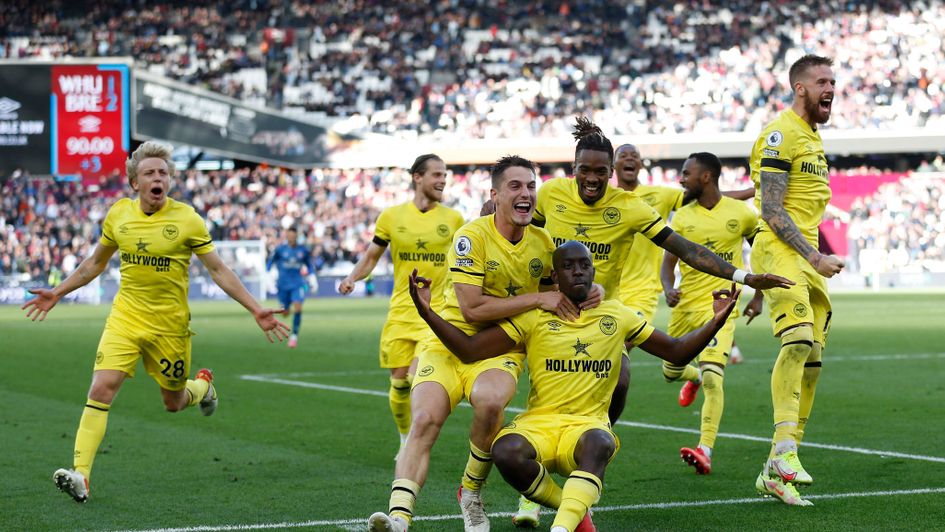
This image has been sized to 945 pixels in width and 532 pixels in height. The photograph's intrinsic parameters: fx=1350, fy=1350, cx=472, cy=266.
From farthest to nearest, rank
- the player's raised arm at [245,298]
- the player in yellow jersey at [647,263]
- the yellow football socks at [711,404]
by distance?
the player in yellow jersey at [647,263]
the yellow football socks at [711,404]
the player's raised arm at [245,298]

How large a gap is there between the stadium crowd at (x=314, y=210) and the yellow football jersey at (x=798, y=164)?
1527 inches

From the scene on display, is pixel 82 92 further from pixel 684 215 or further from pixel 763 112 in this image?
pixel 684 215

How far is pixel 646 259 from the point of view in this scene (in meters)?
11.6

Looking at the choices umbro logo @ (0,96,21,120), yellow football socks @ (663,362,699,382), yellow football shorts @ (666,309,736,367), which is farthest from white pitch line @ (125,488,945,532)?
umbro logo @ (0,96,21,120)

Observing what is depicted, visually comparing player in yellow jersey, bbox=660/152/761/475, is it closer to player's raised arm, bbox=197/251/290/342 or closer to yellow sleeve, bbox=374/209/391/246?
yellow sleeve, bbox=374/209/391/246

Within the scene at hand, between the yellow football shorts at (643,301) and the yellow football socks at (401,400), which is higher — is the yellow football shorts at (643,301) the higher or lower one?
the higher one

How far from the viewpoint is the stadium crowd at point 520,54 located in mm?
51156

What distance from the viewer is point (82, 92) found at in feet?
136

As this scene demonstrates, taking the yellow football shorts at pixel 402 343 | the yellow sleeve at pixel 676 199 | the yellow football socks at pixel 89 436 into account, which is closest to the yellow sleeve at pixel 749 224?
the yellow sleeve at pixel 676 199

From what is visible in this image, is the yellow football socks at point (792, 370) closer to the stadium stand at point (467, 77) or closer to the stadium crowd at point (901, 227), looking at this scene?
the stadium stand at point (467, 77)

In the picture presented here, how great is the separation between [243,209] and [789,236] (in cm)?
4251

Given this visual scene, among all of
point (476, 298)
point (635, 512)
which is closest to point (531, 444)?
point (476, 298)

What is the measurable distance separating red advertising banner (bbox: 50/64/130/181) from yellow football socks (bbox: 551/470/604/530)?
121ft

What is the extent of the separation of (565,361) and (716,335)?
11.3 ft
